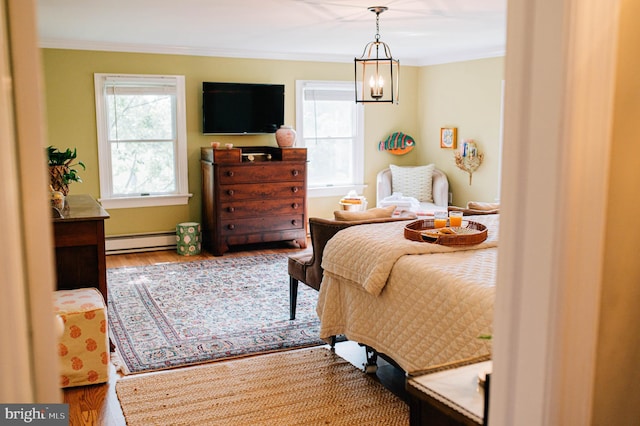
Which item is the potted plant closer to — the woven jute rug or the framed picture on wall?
the woven jute rug

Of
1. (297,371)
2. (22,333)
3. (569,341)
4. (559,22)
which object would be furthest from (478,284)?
(22,333)

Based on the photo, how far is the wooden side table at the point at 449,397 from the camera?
150cm

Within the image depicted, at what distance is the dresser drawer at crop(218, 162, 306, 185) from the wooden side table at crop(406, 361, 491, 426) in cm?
522

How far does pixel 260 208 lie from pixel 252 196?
0.17 m

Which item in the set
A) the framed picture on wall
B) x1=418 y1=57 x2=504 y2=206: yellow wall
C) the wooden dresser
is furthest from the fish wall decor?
the wooden dresser

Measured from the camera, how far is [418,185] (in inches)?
308

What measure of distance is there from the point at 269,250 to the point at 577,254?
6026 millimetres

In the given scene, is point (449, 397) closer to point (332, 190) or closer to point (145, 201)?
point (145, 201)

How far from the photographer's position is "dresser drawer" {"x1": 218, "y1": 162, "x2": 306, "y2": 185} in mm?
6746

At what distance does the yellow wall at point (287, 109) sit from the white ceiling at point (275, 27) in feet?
0.43

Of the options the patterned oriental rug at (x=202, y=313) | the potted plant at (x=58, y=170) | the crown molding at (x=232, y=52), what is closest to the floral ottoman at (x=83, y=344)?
the patterned oriental rug at (x=202, y=313)

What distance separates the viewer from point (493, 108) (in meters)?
7.11

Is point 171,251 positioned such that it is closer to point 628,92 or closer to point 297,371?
point 297,371

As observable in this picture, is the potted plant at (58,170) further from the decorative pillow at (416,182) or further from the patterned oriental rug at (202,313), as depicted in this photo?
the decorative pillow at (416,182)
